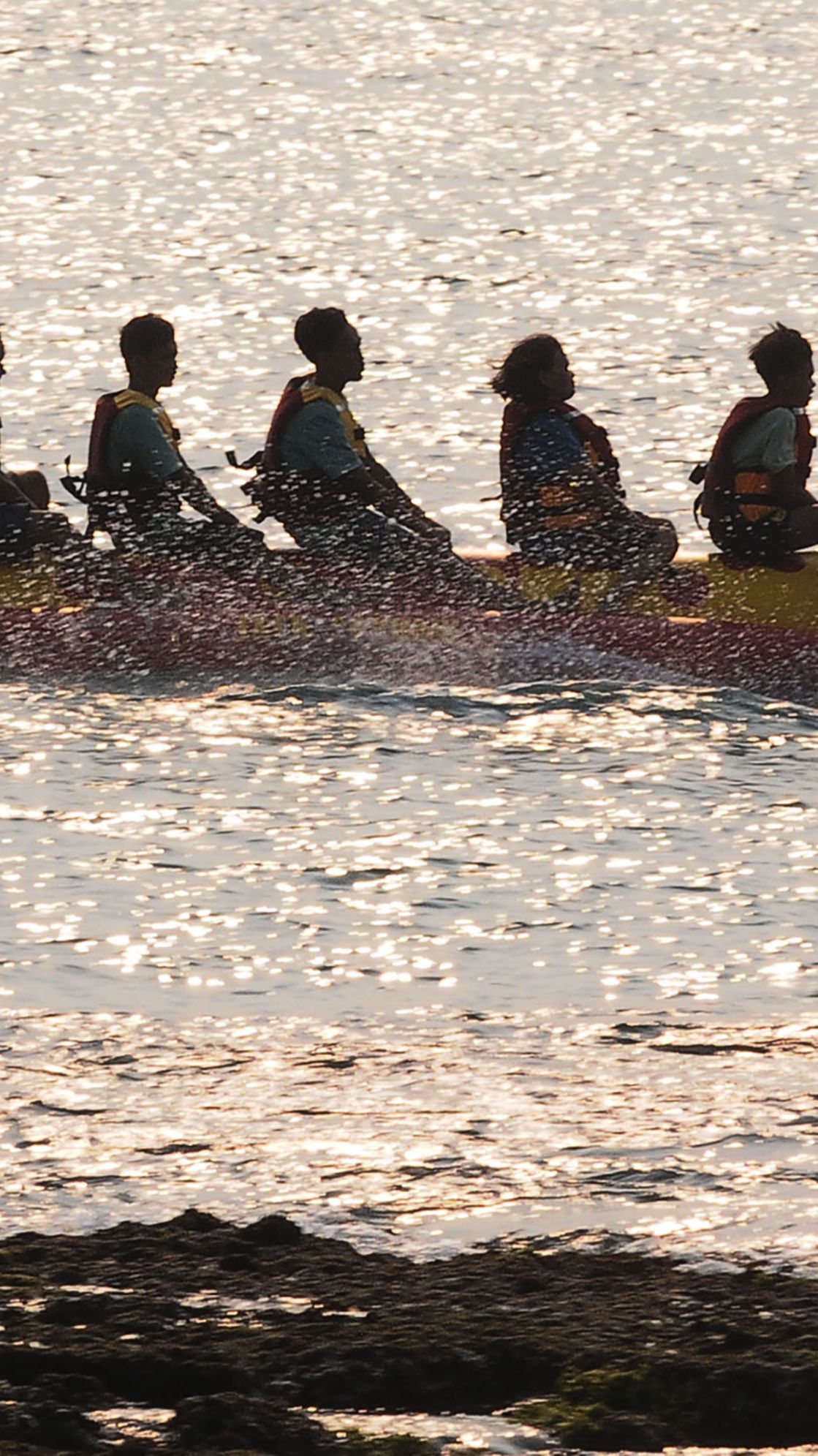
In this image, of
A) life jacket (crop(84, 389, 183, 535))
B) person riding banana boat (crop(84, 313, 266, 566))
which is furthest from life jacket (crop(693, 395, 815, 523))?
life jacket (crop(84, 389, 183, 535))

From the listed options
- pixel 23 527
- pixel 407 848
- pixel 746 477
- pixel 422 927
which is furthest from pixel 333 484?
pixel 422 927

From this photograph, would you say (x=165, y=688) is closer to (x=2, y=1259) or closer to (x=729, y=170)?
(x=2, y=1259)

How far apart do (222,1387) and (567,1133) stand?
1.44m

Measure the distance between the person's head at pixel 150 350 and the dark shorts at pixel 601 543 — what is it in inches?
54.9

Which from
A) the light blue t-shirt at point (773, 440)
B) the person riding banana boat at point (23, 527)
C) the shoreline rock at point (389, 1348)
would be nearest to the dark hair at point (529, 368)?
the light blue t-shirt at point (773, 440)

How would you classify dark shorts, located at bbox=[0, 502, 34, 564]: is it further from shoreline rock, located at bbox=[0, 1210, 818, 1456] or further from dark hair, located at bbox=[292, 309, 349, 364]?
shoreline rock, located at bbox=[0, 1210, 818, 1456]

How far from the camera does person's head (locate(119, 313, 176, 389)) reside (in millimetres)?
9281

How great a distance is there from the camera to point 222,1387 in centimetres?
444

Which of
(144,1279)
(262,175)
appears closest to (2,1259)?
(144,1279)

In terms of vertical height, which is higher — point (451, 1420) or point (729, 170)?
point (729, 170)

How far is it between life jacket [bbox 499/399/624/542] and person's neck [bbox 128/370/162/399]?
1.21 meters

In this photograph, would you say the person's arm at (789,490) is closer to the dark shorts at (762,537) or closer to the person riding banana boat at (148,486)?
the dark shorts at (762,537)

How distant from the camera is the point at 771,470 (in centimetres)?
914

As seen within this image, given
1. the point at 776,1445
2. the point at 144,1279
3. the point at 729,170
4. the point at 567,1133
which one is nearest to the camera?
the point at 776,1445
